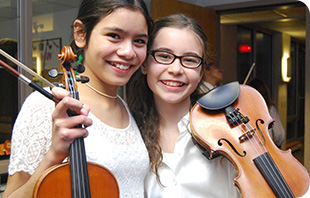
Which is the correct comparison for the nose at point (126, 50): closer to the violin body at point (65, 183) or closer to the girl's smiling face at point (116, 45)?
the girl's smiling face at point (116, 45)

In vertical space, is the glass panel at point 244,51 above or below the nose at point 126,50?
below

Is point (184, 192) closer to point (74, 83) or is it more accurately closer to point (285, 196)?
point (285, 196)

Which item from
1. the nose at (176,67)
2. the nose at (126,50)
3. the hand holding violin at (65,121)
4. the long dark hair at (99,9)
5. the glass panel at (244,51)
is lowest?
the glass panel at (244,51)

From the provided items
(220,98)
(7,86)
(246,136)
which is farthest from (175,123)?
(7,86)

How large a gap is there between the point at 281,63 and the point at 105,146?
17.5 feet

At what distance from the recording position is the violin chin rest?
133 centimetres

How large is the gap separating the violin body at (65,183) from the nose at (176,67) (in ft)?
1.88

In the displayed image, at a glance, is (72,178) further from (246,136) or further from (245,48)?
(245,48)

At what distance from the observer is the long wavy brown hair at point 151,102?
1.38 m

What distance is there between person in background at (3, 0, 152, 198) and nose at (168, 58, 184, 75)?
189mm

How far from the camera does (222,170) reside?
4.50ft

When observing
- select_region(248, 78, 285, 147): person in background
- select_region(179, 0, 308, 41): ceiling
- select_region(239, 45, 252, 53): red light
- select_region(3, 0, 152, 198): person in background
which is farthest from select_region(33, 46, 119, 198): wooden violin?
select_region(239, 45, 252, 53): red light

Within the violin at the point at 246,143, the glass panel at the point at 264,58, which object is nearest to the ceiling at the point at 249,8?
the glass panel at the point at 264,58

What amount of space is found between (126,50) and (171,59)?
0.31 meters
